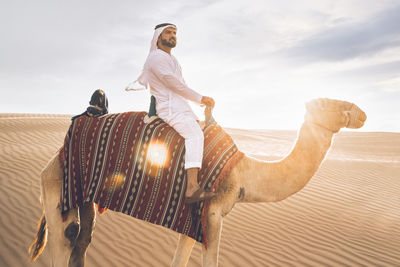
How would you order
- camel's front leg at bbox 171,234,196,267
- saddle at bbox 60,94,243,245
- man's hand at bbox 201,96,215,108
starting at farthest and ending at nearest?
camel's front leg at bbox 171,234,196,267
man's hand at bbox 201,96,215,108
saddle at bbox 60,94,243,245

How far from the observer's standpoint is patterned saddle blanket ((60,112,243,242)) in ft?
8.77

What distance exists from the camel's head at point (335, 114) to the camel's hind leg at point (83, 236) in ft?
8.67

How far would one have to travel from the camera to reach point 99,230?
5250 mm

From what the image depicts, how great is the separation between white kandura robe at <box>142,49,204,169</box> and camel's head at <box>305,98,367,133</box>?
1.17m

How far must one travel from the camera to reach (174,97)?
2.83 metres

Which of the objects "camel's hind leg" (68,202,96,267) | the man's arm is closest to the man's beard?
the man's arm

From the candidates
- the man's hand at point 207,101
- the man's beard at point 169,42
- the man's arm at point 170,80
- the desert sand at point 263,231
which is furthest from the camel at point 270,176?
the desert sand at point 263,231

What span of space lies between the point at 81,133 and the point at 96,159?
13.1 inches

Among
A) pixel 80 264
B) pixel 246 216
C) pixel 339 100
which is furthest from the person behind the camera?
pixel 246 216

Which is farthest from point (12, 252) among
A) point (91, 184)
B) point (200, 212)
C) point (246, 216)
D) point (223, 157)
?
point (246, 216)

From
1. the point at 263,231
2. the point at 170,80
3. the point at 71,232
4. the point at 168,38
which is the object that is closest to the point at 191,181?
the point at 170,80

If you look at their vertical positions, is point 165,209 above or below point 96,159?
below

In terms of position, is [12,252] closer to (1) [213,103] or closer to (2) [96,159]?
(2) [96,159]

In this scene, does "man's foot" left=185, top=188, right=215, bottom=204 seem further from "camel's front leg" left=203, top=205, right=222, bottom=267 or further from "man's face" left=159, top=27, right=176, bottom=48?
"man's face" left=159, top=27, right=176, bottom=48
